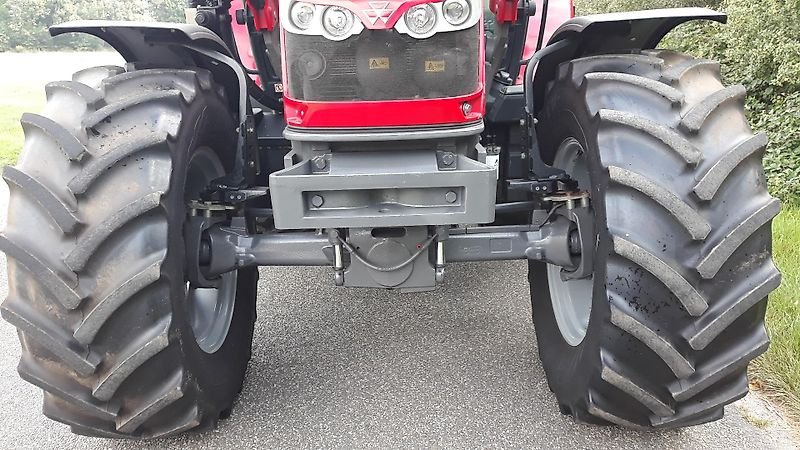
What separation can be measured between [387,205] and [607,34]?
4.10ft

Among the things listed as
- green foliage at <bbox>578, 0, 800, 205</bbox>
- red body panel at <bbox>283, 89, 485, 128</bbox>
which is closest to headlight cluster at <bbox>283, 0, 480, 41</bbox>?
red body panel at <bbox>283, 89, 485, 128</bbox>

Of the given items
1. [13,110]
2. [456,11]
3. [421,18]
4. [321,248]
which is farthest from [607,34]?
[13,110]

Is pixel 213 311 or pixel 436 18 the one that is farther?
pixel 213 311

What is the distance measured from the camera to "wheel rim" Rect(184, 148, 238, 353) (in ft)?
8.36

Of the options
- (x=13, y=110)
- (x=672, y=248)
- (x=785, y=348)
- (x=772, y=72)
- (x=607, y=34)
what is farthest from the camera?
(x=13, y=110)

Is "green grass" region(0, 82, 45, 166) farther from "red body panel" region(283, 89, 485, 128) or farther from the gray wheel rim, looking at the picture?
"red body panel" region(283, 89, 485, 128)

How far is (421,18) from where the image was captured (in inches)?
79.3

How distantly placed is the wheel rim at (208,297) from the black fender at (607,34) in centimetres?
143

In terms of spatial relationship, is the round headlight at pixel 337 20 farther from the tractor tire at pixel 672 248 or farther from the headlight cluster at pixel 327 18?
the tractor tire at pixel 672 248

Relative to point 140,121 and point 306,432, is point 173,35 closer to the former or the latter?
point 140,121

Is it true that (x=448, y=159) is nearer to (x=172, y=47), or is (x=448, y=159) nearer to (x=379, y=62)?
(x=379, y=62)

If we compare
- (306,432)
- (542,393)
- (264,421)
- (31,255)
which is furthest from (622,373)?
(31,255)

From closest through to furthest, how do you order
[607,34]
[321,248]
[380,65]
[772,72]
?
1. [380,65]
2. [321,248]
3. [607,34]
4. [772,72]

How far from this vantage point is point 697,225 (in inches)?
76.3
